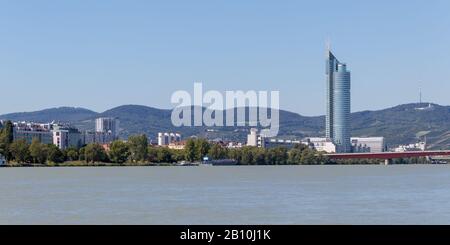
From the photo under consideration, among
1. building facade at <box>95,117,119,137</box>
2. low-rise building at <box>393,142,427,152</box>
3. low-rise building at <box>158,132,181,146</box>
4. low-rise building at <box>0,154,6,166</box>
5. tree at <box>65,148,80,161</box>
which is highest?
building facade at <box>95,117,119,137</box>

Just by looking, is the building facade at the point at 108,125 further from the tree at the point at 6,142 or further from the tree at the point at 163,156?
the tree at the point at 6,142

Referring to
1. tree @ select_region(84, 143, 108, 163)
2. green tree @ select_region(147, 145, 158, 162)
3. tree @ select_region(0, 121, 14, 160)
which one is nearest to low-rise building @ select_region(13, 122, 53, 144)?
green tree @ select_region(147, 145, 158, 162)

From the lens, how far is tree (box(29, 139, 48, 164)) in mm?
59344

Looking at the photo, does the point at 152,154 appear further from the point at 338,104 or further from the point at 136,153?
the point at 338,104

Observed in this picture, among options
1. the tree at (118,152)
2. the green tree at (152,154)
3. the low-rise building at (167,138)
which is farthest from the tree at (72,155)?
the low-rise building at (167,138)

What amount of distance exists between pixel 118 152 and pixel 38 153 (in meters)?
8.19

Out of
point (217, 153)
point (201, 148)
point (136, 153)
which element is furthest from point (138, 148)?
point (217, 153)

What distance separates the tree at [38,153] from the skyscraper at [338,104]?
54.5 m

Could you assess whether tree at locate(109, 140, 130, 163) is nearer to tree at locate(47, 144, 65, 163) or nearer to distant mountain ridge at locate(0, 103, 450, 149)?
tree at locate(47, 144, 65, 163)

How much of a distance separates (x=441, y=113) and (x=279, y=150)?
68084 mm

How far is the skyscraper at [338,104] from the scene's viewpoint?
108562 millimetres

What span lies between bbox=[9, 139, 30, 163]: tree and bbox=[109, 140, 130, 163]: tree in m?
8.08

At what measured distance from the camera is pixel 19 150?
194ft
